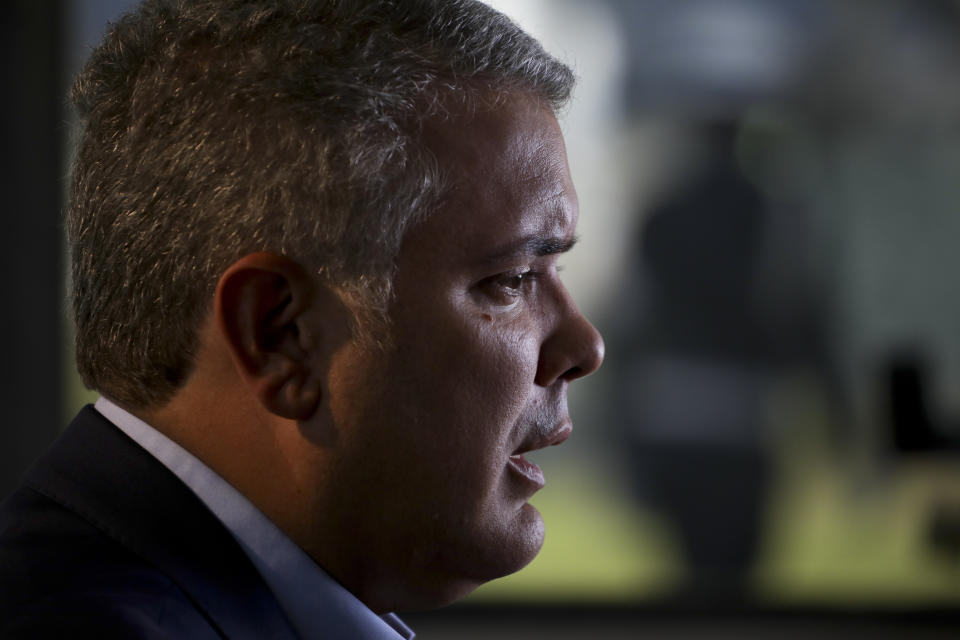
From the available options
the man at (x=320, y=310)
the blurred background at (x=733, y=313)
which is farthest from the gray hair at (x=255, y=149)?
the blurred background at (x=733, y=313)

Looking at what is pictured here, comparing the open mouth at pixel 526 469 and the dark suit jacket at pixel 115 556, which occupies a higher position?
the open mouth at pixel 526 469

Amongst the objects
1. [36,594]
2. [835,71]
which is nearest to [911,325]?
[835,71]

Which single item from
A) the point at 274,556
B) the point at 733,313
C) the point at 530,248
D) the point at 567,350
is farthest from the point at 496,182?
the point at 733,313

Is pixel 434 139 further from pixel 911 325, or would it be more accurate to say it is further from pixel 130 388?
pixel 911 325

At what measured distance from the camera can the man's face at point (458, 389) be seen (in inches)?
35.8

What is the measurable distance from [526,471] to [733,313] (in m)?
1.80

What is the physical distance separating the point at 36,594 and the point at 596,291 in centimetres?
203

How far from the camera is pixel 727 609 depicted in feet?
8.61

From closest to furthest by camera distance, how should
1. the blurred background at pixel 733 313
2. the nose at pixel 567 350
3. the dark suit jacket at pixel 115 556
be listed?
the dark suit jacket at pixel 115 556 < the nose at pixel 567 350 < the blurred background at pixel 733 313

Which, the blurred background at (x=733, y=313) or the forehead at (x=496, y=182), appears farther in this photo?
the blurred background at (x=733, y=313)

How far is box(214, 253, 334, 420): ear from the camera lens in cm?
89

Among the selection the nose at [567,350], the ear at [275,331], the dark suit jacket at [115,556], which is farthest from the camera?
the nose at [567,350]

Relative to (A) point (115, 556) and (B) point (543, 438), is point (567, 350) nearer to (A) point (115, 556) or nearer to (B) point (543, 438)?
(B) point (543, 438)

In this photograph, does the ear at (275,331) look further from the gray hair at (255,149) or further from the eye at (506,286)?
the eye at (506,286)
